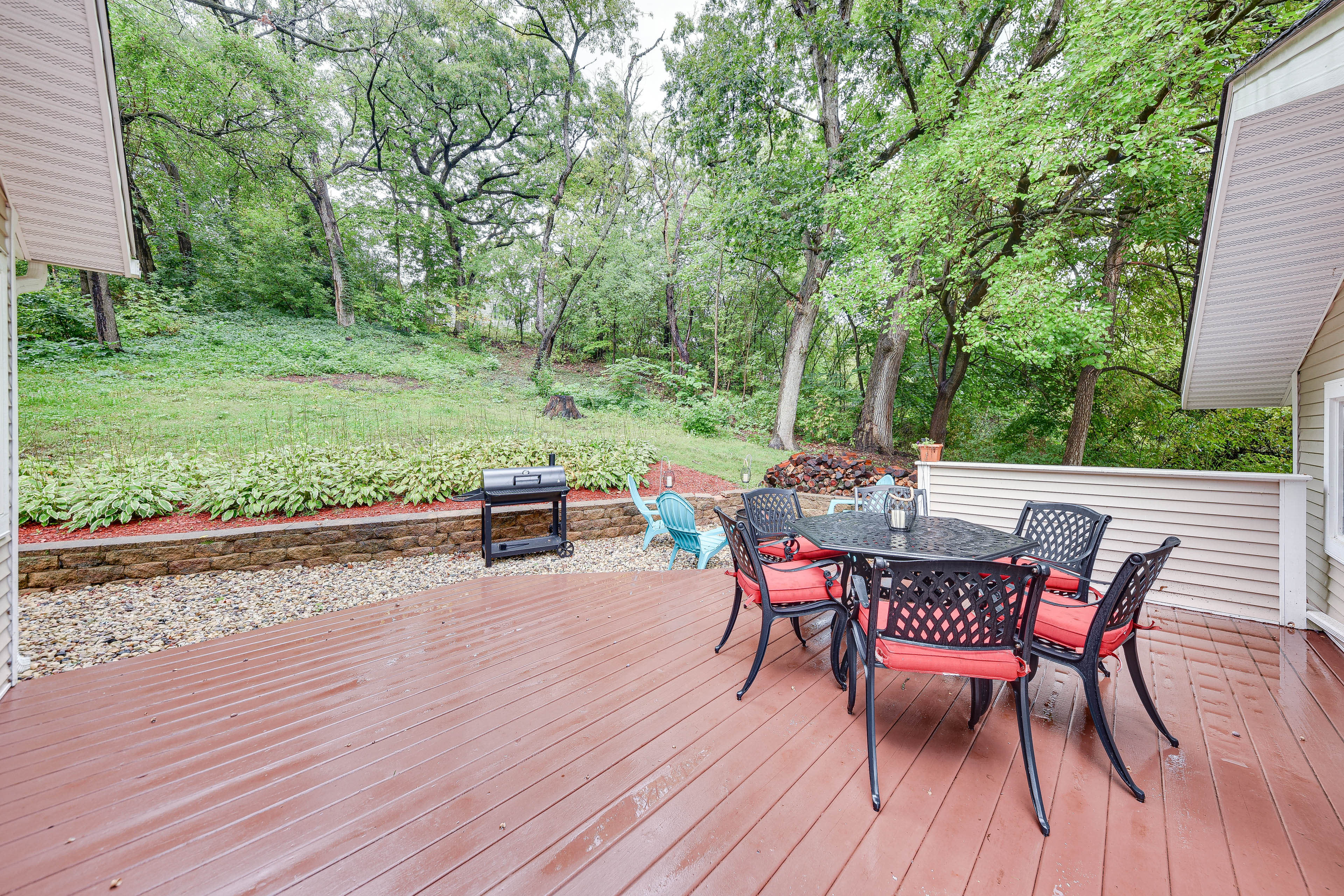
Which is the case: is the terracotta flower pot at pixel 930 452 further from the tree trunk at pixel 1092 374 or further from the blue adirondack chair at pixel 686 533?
the tree trunk at pixel 1092 374

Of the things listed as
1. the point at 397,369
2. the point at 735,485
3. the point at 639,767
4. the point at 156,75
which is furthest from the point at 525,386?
the point at 639,767

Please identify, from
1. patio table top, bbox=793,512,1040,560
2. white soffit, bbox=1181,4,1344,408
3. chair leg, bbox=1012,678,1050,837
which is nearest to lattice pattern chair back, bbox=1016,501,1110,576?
patio table top, bbox=793,512,1040,560

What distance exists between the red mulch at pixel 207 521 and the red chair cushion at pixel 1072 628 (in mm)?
4051

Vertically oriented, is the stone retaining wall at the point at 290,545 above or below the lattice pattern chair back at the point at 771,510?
below

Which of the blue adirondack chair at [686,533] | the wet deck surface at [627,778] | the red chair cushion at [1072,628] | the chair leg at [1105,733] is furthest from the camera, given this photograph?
the blue adirondack chair at [686,533]

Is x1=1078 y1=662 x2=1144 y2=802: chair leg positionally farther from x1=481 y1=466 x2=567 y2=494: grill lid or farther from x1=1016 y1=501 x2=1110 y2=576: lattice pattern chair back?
x1=481 y1=466 x2=567 y2=494: grill lid

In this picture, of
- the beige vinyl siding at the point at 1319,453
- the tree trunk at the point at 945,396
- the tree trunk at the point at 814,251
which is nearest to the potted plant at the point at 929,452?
the beige vinyl siding at the point at 1319,453

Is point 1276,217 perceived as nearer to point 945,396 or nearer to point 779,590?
point 779,590

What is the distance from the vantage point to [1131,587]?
172 cm

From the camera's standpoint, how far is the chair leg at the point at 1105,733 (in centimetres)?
158

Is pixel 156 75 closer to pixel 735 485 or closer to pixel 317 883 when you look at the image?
pixel 735 485

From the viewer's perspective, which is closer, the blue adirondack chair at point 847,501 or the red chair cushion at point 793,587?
the red chair cushion at point 793,587

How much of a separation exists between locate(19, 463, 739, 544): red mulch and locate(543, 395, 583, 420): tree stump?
11.0 feet

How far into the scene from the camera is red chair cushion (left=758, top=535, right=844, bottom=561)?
2912 millimetres
